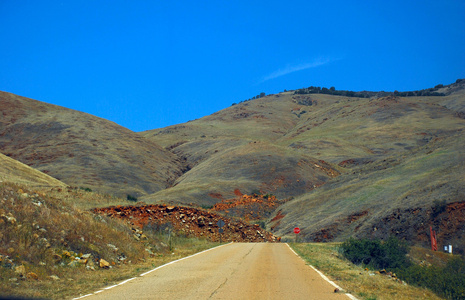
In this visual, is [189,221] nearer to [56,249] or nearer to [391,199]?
[391,199]

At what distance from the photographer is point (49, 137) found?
101188mm

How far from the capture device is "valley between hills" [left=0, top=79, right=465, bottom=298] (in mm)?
17109

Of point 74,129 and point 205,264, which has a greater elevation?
point 74,129

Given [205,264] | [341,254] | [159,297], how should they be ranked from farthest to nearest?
[341,254], [205,264], [159,297]

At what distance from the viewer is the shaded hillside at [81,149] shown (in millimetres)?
83562

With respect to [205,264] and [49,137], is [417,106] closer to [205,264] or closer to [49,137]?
[49,137]

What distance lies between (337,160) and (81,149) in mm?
60475

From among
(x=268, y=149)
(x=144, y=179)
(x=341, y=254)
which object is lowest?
(x=341, y=254)

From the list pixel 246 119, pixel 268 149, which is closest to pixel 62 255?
pixel 268 149

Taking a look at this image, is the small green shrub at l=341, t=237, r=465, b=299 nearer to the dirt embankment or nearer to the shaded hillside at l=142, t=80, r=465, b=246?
the shaded hillside at l=142, t=80, r=465, b=246

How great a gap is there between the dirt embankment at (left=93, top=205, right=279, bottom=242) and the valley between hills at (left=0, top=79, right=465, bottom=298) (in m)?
0.11

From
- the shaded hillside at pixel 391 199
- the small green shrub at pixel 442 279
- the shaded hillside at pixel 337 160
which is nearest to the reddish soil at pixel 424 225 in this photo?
the shaded hillside at pixel 391 199

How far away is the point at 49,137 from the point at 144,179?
1162 inches

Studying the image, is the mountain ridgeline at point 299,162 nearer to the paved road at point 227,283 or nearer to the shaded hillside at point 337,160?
the shaded hillside at point 337,160
